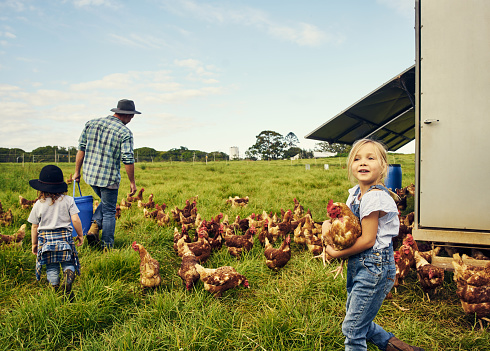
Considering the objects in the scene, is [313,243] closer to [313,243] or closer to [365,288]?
[313,243]

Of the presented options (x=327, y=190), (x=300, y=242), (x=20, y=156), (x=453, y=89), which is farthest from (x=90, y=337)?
(x=20, y=156)

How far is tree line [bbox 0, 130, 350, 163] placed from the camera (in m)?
30.5

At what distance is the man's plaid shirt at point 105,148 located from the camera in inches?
150

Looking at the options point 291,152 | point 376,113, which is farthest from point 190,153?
point 291,152

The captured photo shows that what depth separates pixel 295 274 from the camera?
3.27 metres

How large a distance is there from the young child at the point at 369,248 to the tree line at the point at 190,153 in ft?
102

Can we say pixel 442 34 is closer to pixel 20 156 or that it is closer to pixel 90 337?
pixel 90 337

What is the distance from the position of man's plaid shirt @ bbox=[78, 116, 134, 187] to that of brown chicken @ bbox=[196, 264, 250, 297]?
6.31ft

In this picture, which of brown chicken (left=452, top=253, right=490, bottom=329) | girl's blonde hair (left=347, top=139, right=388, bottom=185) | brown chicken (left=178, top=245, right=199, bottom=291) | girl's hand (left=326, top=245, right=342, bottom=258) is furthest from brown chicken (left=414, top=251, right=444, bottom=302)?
brown chicken (left=178, top=245, right=199, bottom=291)

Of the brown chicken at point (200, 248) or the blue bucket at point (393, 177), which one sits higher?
the blue bucket at point (393, 177)

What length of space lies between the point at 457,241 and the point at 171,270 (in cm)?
326

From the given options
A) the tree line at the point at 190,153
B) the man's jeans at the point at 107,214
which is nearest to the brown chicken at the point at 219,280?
the man's jeans at the point at 107,214

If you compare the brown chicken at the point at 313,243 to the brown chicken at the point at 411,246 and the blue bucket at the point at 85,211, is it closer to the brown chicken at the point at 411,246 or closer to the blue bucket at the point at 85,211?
the brown chicken at the point at 411,246

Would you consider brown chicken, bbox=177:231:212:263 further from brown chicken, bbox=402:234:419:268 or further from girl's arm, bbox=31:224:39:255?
brown chicken, bbox=402:234:419:268
